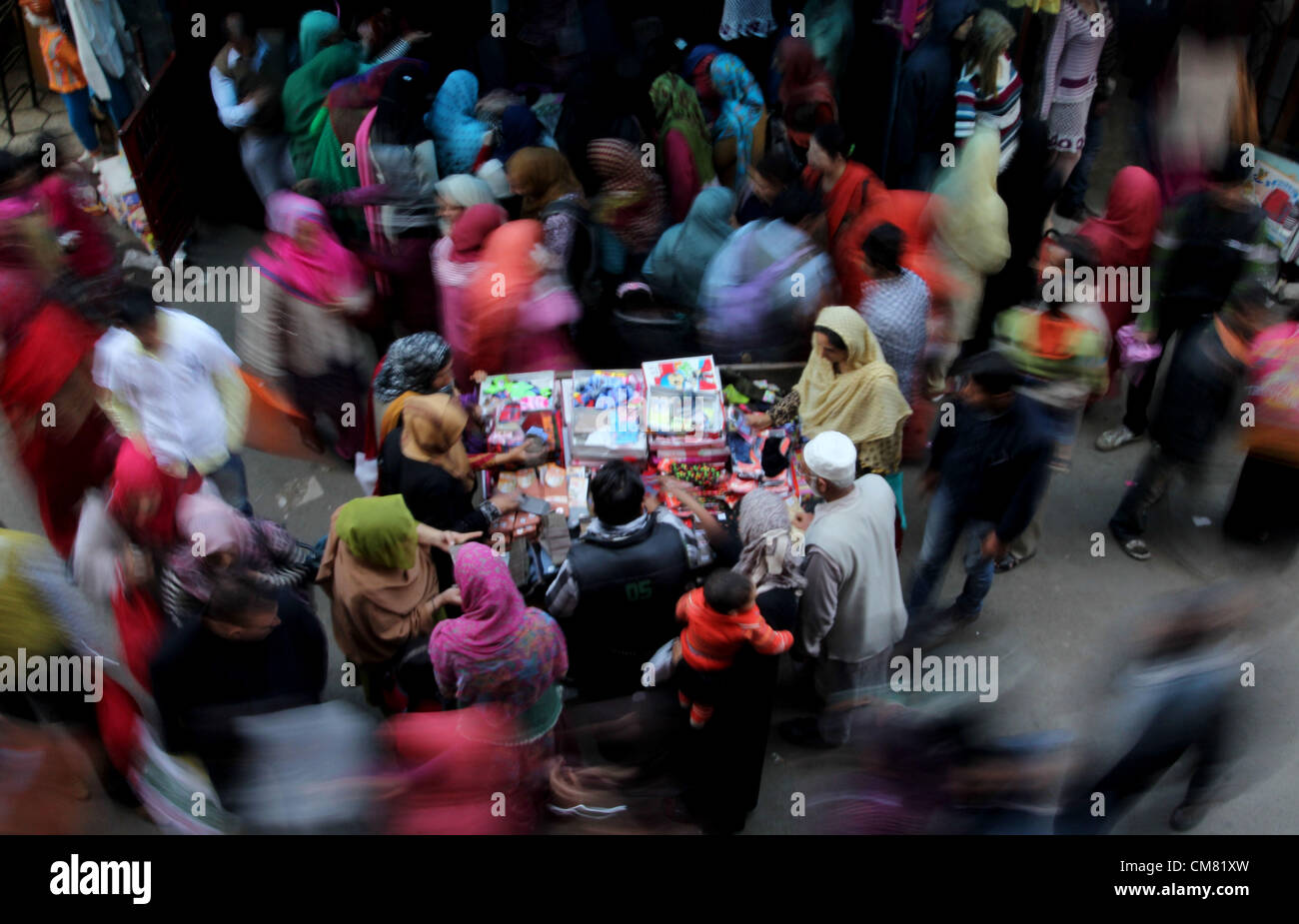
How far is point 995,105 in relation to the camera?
6.50 metres

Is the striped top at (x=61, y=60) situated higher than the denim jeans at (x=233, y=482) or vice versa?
the striped top at (x=61, y=60)

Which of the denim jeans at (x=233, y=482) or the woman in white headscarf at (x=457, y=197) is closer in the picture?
the denim jeans at (x=233, y=482)

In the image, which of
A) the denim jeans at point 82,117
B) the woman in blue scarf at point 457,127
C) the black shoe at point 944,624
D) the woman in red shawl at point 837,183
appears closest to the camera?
the black shoe at point 944,624

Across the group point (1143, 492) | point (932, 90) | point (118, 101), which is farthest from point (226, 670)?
point (118, 101)

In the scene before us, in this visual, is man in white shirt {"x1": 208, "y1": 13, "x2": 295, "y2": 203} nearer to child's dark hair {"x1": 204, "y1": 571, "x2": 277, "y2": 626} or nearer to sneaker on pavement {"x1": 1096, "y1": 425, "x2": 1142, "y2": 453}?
child's dark hair {"x1": 204, "y1": 571, "x2": 277, "y2": 626}

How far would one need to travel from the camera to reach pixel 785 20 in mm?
7836

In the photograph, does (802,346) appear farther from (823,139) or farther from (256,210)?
(256,210)

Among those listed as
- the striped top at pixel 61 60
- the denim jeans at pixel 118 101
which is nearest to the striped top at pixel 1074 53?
the denim jeans at pixel 118 101

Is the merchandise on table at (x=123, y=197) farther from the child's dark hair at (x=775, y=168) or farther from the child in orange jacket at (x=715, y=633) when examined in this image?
the child in orange jacket at (x=715, y=633)

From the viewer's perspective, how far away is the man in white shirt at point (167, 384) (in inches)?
179

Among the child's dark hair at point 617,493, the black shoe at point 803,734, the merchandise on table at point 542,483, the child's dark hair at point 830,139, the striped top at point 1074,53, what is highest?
the striped top at point 1074,53

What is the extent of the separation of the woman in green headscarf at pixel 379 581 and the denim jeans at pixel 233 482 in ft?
3.75

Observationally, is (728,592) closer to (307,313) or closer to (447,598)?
(447,598)
